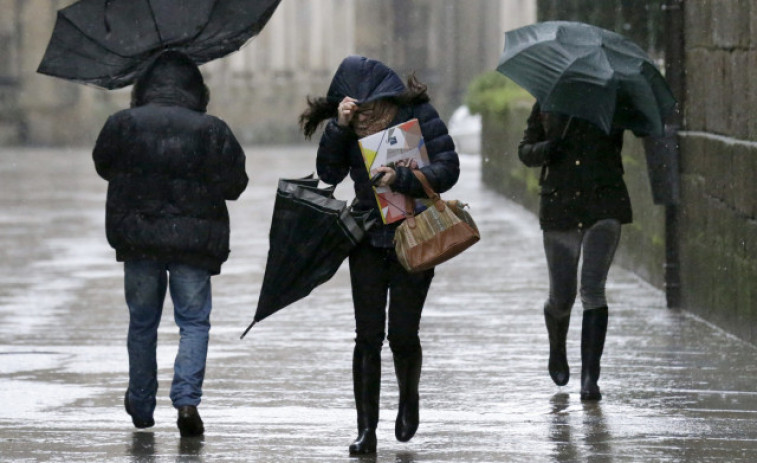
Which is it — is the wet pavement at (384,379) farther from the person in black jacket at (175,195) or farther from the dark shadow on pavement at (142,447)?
the person in black jacket at (175,195)

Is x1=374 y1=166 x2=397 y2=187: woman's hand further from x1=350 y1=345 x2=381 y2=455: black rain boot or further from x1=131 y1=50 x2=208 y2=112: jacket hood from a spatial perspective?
x1=131 y1=50 x2=208 y2=112: jacket hood

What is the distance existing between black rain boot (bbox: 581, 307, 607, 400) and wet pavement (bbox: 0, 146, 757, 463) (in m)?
0.08

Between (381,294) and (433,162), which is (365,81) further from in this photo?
(381,294)

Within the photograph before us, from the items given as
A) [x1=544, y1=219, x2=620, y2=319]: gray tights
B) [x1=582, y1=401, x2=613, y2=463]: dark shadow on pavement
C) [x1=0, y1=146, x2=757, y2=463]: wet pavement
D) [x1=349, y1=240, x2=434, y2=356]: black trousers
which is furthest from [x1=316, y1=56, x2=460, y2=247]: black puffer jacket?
[x1=544, y1=219, x2=620, y2=319]: gray tights

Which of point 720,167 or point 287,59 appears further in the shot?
point 287,59

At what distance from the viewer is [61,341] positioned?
11.2 metres

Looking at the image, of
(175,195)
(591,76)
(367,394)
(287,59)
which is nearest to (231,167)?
(175,195)

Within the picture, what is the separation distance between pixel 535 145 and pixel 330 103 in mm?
1697

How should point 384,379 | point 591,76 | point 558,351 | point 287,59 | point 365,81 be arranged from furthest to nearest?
point 287,59, point 384,379, point 558,351, point 591,76, point 365,81

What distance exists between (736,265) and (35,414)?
436 cm

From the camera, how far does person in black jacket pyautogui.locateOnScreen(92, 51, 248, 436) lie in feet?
25.6

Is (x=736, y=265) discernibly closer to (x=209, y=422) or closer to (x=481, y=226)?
(x=209, y=422)

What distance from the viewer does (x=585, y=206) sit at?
8.84 m

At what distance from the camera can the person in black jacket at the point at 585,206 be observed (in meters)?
8.85
